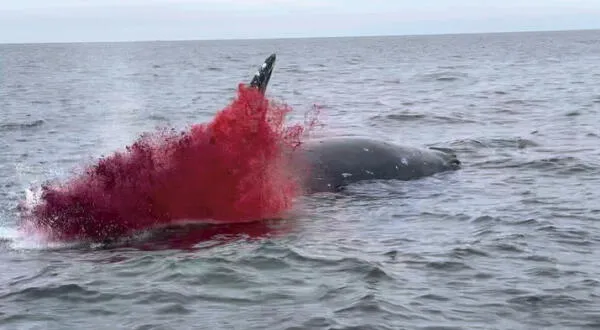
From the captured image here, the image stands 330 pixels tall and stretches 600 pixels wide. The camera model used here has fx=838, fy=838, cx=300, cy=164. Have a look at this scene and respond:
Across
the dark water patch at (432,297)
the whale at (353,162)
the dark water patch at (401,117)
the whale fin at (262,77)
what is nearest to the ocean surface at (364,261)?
the dark water patch at (432,297)

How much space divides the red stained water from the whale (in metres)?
1.07

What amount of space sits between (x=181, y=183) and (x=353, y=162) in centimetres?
351

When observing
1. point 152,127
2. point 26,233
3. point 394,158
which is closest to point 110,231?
point 26,233

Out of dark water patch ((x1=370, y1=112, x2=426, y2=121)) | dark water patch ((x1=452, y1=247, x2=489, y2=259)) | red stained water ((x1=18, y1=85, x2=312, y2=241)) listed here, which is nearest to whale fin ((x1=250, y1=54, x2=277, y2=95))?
red stained water ((x1=18, y1=85, x2=312, y2=241))

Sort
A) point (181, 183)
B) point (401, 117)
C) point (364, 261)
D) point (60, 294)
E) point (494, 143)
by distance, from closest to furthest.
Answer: point (60, 294)
point (364, 261)
point (181, 183)
point (494, 143)
point (401, 117)

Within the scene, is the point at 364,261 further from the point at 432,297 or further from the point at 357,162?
the point at 357,162

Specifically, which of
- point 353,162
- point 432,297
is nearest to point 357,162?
point 353,162

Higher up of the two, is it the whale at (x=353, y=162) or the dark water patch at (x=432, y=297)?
the whale at (x=353, y=162)

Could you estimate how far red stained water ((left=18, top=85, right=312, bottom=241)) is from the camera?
10.3 metres

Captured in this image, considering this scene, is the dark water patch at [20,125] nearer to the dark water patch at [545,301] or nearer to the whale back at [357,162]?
the whale back at [357,162]

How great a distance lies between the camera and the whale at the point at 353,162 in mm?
12875

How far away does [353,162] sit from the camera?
44.1 ft

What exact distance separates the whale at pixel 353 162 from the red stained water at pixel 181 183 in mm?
1072

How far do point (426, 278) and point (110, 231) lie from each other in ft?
13.4
